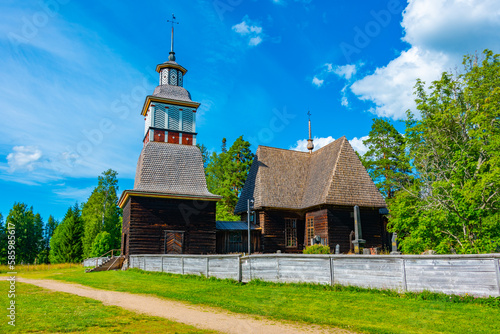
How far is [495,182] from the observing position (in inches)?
760

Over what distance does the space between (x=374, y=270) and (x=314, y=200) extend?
14702 millimetres

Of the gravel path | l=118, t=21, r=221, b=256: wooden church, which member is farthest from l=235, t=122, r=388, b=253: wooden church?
the gravel path

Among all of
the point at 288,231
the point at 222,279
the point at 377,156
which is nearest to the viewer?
the point at 222,279

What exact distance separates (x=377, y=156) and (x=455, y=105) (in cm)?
1411

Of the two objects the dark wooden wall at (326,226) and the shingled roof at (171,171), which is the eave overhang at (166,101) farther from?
the dark wooden wall at (326,226)

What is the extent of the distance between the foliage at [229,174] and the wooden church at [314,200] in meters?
12.3

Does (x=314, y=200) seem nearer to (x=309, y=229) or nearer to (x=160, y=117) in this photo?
(x=309, y=229)

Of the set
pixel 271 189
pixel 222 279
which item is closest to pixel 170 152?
pixel 271 189

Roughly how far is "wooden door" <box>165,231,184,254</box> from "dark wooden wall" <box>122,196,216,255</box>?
271 millimetres

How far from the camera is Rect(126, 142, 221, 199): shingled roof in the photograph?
2441cm

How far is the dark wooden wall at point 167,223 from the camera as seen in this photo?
22.9 meters

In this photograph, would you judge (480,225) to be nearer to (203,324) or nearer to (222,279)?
(222,279)

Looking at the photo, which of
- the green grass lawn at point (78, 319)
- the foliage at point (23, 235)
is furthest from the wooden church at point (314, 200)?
the foliage at point (23, 235)

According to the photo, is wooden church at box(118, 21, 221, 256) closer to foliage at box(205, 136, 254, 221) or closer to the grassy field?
the grassy field
